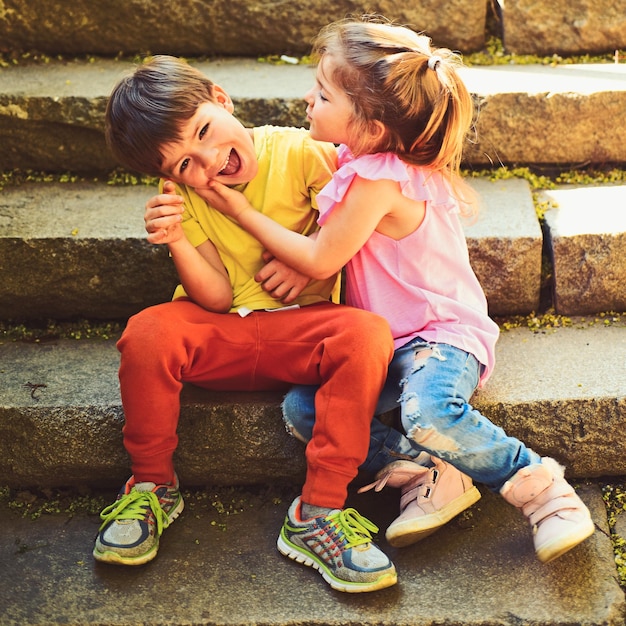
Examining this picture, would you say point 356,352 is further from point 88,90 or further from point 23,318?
point 88,90

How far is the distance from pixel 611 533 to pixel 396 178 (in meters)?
0.90

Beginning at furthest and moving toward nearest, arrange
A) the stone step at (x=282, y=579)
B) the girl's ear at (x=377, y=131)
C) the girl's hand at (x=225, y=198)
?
1. the girl's hand at (x=225, y=198)
2. the girl's ear at (x=377, y=131)
3. the stone step at (x=282, y=579)

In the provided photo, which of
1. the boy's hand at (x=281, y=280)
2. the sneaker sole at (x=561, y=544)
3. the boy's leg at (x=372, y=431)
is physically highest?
the boy's hand at (x=281, y=280)

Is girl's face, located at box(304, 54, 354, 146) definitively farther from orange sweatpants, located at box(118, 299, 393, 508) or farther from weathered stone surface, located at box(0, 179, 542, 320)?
weathered stone surface, located at box(0, 179, 542, 320)

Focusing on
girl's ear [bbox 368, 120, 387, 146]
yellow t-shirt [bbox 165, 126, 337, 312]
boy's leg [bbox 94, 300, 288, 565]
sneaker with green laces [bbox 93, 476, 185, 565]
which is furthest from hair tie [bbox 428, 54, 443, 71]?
sneaker with green laces [bbox 93, 476, 185, 565]

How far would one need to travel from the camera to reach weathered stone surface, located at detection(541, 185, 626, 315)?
214 cm

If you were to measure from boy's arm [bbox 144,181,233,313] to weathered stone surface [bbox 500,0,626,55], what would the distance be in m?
1.39

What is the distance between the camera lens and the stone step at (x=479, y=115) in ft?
7.82

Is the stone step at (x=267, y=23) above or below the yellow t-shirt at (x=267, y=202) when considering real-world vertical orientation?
above

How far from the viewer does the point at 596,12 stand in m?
2.68

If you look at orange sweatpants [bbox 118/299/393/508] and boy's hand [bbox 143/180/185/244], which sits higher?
boy's hand [bbox 143/180/185/244]

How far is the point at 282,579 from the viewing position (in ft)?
5.75

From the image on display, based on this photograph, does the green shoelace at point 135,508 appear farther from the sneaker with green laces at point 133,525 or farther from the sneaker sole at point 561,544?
the sneaker sole at point 561,544

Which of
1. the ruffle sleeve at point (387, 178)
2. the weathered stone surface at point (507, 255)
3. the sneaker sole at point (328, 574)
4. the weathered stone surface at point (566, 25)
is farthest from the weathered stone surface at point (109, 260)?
the sneaker sole at point (328, 574)
